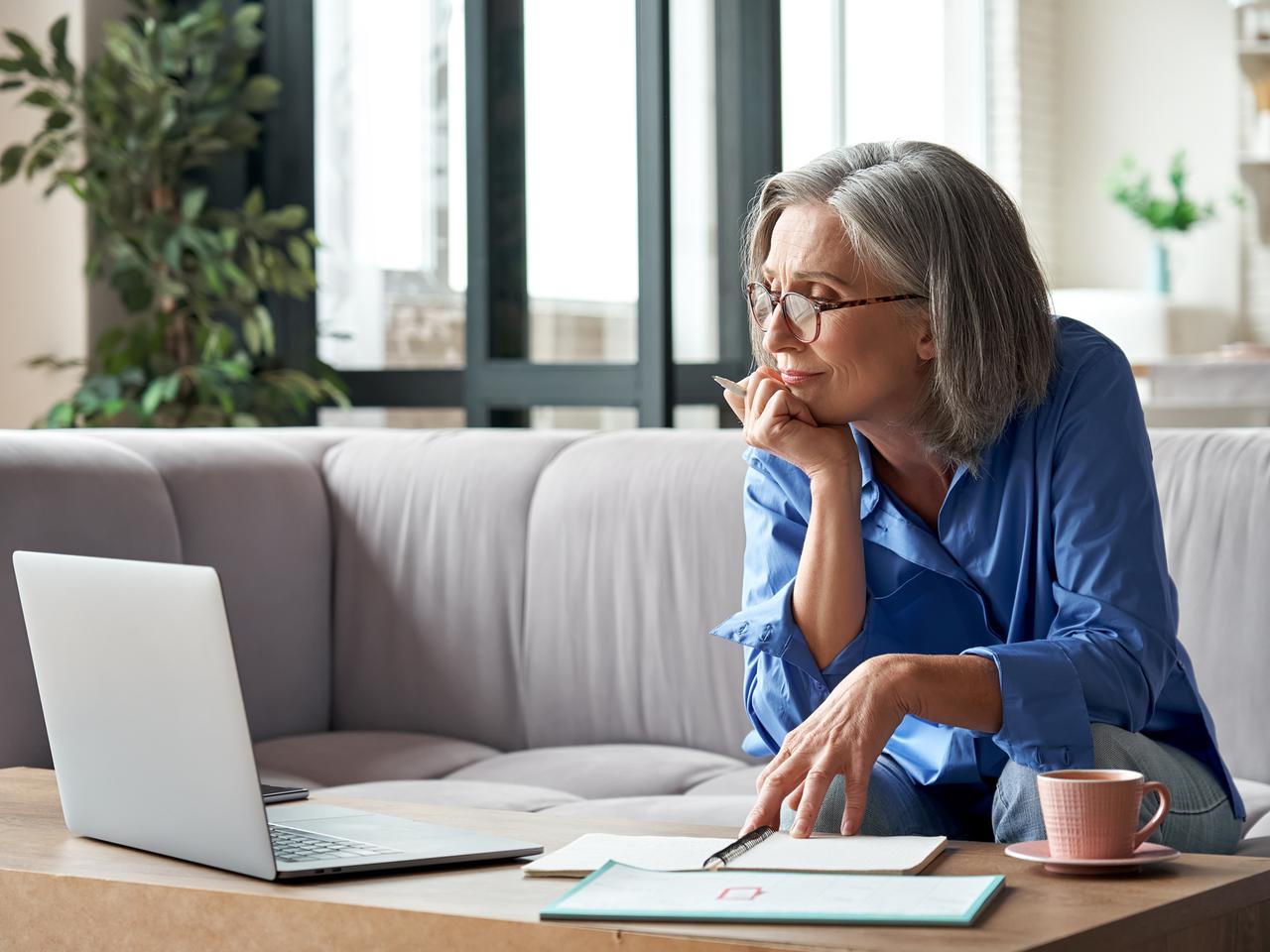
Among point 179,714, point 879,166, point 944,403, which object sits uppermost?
point 879,166

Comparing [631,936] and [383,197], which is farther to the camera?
[383,197]

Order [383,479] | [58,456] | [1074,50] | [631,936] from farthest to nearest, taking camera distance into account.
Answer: [1074,50] < [383,479] < [58,456] < [631,936]

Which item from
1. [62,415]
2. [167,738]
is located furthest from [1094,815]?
[62,415]

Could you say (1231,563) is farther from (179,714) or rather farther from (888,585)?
(179,714)

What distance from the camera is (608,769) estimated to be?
2.54 m

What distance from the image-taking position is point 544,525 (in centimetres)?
290

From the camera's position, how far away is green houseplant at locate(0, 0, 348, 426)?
387 centimetres

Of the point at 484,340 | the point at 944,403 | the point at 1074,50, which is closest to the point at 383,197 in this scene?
the point at 484,340

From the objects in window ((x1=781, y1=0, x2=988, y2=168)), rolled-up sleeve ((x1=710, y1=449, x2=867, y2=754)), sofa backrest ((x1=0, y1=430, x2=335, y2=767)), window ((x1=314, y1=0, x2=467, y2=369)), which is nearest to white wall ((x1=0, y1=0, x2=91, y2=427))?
window ((x1=314, y1=0, x2=467, y2=369))

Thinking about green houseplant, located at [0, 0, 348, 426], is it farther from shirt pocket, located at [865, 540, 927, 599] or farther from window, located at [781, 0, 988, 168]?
shirt pocket, located at [865, 540, 927, 599]

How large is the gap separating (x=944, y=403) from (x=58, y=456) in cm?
151

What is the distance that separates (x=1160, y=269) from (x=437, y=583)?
19.9ft

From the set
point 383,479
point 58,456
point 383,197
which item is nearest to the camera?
point 58,456

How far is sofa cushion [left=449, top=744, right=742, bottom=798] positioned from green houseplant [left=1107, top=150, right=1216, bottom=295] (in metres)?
6.09
